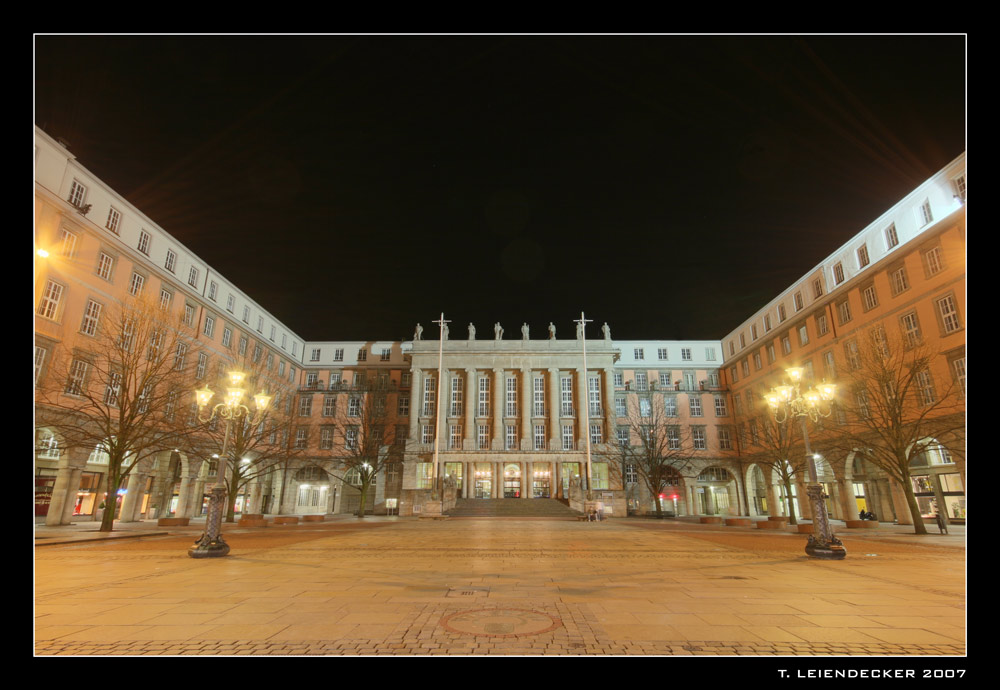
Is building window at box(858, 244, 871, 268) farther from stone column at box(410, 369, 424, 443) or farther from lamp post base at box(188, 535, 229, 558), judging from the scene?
stone column at box(410, 369, 424, 443)

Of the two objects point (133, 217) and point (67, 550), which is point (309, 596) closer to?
point (67, 550)

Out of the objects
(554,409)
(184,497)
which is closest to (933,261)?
(554,409)

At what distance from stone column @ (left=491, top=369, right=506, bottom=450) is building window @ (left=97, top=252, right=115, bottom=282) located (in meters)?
40.1

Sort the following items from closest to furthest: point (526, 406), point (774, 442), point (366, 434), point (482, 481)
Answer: point (774, 442) < point (366, 434) < point (482, 481) < point (526, 406)

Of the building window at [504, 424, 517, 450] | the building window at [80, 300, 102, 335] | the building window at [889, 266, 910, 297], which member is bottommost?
the building window at [504, 424, 517, 450]

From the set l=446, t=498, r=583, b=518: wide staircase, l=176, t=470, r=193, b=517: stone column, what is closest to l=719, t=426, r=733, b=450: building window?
l=446, t=498, r=583, b=518: wide staircase

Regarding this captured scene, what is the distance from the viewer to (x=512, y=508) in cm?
4456

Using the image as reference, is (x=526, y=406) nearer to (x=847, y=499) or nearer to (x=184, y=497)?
(x=847, y=499)

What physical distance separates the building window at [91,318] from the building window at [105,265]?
7.10 ft

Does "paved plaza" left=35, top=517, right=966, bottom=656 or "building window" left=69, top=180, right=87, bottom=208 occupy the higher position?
"building window" left=69, top=180, right=87, bottom=208

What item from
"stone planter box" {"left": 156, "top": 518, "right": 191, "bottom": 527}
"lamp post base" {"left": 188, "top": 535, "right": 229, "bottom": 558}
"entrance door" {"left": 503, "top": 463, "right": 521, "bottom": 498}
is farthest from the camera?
"entrance door" {"left": 503, "top": 463, "right": 521, "bottom": 498}

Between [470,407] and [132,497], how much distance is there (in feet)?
115

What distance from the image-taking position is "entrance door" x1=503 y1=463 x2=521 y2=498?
57.9m
